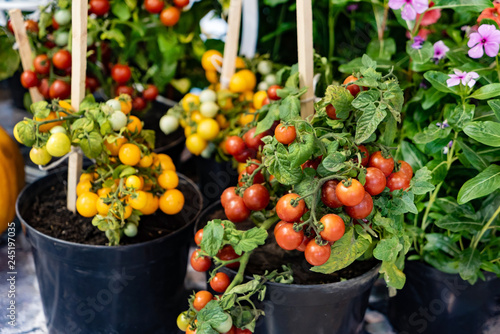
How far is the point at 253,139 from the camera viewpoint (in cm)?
93

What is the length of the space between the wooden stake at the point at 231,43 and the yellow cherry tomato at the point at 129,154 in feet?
1.21

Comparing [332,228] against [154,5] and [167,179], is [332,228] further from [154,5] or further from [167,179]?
[154,5]

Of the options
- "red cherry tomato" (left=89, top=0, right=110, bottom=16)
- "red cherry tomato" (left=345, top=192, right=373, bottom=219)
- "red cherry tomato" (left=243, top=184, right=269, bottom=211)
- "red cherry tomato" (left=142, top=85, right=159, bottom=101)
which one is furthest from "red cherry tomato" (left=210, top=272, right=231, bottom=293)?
"red cherry tomato" (left=89, top=0, right=110, bottom=16)

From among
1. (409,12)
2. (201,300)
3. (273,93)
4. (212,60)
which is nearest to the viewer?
(201,300)

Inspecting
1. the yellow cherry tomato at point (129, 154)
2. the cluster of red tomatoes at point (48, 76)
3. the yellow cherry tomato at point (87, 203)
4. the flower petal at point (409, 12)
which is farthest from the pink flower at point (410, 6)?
the cluster of red tomatoes at point (48, 76)

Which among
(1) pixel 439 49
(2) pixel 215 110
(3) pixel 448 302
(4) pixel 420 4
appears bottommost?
(3) pixel 448 302

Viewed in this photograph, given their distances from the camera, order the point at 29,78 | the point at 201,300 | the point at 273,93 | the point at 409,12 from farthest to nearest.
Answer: the point at 29,78, the point at 273,93, the point at 409,12, the point at 201,300

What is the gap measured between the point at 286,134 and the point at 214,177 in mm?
607

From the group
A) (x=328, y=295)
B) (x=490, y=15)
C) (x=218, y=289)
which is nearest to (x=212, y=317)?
(x=218, y=289)

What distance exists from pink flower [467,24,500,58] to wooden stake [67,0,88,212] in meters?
0.72

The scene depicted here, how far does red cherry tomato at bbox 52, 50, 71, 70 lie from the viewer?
1163mm

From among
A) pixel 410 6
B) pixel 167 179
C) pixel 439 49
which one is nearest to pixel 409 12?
pixel 410 6

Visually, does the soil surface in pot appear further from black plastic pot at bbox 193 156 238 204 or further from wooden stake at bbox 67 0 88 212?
black plastic pot at bbox 193 156 238 204

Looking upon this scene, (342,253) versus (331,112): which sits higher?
(331,112)
